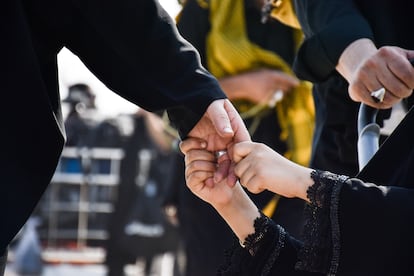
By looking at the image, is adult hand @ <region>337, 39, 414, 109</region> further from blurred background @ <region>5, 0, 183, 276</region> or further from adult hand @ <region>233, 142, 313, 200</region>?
blurred background @ <region>5, 0, 183, 276</region>

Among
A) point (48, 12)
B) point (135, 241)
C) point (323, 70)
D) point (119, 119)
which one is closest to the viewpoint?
point (48, 12)

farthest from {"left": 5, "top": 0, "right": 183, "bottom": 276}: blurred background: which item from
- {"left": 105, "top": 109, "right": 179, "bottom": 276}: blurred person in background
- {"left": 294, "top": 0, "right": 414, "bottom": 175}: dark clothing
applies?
{"left": 294, "top": 0, "right": 414, "bottom": 175}: dark clothing

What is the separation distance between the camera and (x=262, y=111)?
14.1 ft

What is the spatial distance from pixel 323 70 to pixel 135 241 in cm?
483

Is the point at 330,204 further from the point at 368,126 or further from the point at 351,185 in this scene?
the point at 368,126

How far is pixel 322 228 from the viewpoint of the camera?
81.4 inches

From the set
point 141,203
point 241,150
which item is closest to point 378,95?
point 241,150

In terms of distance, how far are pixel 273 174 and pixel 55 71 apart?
58cm

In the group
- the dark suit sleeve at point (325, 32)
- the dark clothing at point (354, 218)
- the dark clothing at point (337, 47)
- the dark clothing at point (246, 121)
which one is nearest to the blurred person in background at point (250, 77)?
the dark clothing at point (246, 121)

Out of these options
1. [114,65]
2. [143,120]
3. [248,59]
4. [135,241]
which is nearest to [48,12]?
[114,65]

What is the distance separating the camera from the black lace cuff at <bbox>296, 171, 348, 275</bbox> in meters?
2.05

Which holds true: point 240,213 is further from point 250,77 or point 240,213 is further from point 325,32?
point 250,77

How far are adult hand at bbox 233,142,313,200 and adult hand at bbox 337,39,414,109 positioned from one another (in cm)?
40

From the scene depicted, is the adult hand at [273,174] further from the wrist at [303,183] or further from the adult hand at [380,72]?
the adult hand at [380,72]
